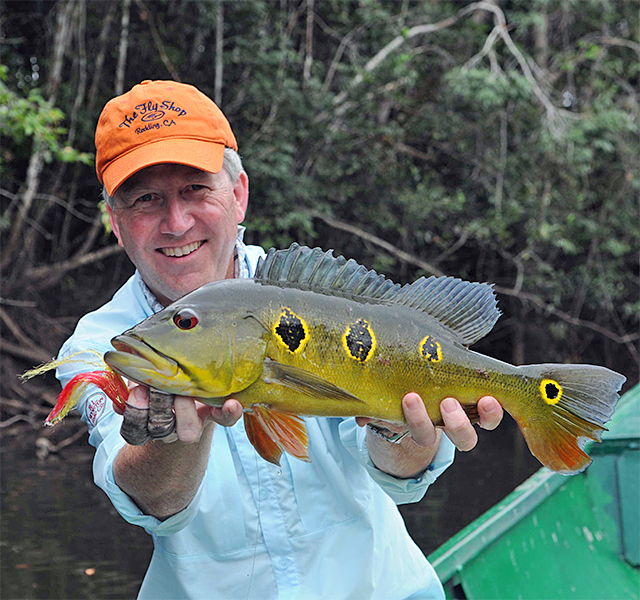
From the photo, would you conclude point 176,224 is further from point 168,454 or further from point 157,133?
point 168,454

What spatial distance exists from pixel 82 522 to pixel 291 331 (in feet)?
20.3

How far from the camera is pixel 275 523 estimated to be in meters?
2.36

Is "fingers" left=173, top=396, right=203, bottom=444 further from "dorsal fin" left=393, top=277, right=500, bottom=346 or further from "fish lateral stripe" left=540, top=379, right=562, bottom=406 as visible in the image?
"fish lateral stripe" left=540, top=379, right=562, bottom=406

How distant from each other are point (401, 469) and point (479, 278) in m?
9.86

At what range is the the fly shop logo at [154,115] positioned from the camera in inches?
93.4

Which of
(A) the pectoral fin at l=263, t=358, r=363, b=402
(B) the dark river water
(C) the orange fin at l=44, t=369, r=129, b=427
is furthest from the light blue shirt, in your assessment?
(B) the dark river water

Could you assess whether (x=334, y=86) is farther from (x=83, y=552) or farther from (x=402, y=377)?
(x=402, y=377)

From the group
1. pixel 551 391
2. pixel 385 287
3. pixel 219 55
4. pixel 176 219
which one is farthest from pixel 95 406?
pixel 219 55

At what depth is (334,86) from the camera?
1122 centimetres

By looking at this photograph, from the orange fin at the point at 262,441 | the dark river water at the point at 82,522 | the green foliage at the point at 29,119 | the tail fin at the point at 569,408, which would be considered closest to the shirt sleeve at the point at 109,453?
the orange fin at the point at 262,441

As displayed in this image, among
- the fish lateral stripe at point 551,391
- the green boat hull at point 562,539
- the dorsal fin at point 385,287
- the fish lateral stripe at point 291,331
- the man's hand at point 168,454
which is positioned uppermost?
the dorsal fin at point 385,287

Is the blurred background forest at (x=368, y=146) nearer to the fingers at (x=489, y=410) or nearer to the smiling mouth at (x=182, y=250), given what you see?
the smiling mouth at (x=182, y=250)

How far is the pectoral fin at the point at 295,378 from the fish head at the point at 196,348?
0.02 m

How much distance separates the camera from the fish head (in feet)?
5.07
